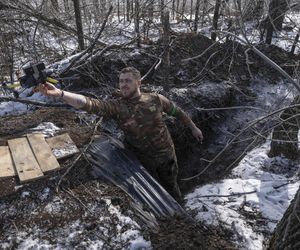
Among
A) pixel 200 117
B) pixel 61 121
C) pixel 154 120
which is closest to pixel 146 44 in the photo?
pixel 200 117

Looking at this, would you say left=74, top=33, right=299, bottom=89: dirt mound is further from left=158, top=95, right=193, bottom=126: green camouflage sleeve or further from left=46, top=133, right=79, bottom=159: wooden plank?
left=46, top=133, right=79, bottom=159: wooden plank

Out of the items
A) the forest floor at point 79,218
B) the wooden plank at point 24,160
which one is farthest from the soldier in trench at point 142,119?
the wooden plank at point 24,160

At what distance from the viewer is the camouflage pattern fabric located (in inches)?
156

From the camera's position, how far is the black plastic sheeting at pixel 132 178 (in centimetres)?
355

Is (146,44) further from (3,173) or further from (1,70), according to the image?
(3,173)

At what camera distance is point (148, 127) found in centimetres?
418

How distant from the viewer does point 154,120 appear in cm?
421

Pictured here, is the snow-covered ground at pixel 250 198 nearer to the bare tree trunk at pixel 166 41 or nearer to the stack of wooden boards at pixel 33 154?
the stack of wooden boards at pixel 33 154

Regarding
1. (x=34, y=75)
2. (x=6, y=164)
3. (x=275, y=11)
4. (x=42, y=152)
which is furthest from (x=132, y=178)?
(x=275, y=11)

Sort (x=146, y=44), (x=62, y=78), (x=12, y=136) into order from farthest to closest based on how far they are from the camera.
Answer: (x=146, y=44)
(x=62, y=78)
(x=12, y=136)

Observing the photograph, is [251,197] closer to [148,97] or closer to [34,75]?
[148,97]

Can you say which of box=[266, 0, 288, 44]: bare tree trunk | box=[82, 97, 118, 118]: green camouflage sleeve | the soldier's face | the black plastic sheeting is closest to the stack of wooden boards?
the black plastic sheeting

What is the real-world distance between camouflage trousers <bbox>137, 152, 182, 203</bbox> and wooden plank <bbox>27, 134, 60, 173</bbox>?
44.7 inches

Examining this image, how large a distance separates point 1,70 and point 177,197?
4.89 metres
